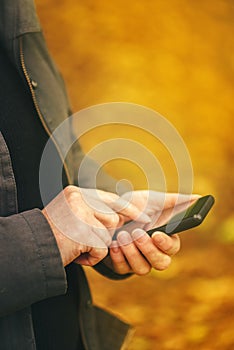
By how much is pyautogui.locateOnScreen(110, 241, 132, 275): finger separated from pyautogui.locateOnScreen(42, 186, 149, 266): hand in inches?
0.8

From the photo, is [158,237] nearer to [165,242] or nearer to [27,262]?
[165,242]

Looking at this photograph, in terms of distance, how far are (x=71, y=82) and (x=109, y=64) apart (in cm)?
14

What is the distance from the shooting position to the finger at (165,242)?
2.46ft

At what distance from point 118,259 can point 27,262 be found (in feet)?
0.60

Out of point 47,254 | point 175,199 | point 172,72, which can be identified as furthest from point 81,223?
point 172,72

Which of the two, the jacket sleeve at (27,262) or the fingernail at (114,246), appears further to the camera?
the fingernail at (114,246)

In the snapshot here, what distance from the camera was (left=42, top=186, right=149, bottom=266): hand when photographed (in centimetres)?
69

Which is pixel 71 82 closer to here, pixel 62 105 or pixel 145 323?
pixel 145 323

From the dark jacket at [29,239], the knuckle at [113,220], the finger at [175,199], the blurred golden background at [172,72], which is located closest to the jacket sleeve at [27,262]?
the dark jacket at [29,239]

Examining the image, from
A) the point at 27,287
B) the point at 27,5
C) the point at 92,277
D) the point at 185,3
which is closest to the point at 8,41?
the point at 27,5

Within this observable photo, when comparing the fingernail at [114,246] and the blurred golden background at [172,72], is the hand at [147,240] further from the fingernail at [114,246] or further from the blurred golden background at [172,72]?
the blurred golden background at [172,72]

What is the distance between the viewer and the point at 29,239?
0.65 m

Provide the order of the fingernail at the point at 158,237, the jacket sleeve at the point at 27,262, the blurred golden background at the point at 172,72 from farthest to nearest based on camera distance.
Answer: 1. the blurred golden background at the point at 172,72
2. the fingernail at the point at 158,237
3. the jacket sleeve at the point at 27,262

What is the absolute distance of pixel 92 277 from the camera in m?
1.84
